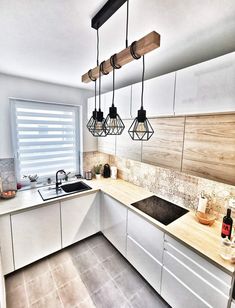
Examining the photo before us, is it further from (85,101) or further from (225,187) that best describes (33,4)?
(225,187)

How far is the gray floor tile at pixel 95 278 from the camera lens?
1709 millimetres

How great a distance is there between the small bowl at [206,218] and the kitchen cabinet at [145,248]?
416mm

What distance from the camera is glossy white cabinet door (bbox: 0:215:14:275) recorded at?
5.45ft

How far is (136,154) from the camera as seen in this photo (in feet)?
6.50

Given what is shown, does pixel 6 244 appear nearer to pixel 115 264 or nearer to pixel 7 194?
pixel 7 194

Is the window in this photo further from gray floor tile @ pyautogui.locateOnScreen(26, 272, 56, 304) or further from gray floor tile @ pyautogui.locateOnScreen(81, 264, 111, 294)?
gray floor tile @ pyautogui.locateOnScreen(81, 264, 111, 294)

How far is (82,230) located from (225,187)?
6.32 ft

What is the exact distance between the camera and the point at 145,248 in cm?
167

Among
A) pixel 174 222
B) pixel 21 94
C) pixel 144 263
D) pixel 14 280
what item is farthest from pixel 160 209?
pixel 21 94

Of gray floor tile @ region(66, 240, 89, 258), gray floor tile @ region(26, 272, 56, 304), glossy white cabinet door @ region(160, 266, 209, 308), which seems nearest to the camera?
glossy white cabinet door @ region(160, 266, 209, 308)

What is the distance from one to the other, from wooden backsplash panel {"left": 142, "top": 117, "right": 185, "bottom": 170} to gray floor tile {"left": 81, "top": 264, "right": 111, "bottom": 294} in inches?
57.3

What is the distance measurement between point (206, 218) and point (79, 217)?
5.27ft

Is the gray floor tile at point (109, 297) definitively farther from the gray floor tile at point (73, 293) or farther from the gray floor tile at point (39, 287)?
the gray floor tile at point (39, 287)

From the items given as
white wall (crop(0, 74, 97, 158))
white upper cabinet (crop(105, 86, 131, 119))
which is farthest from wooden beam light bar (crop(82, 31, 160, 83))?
white wall (crop(0, 74, 97, 158))
